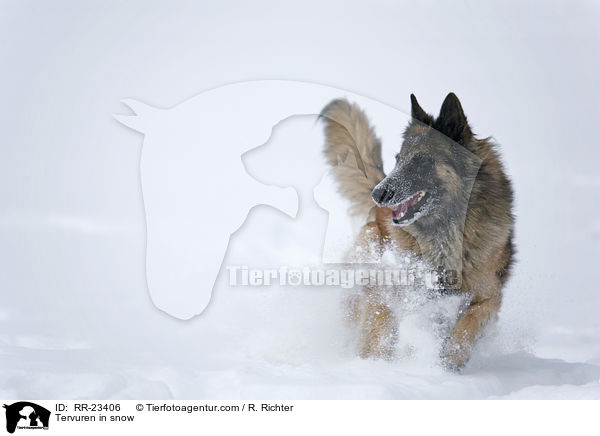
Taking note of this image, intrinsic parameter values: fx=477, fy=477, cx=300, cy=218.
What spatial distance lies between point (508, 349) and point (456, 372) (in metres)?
1.16

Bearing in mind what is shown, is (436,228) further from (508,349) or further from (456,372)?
(508,349)

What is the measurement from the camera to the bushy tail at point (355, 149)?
4848 millimetres

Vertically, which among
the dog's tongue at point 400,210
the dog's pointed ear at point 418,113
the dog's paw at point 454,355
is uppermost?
the dog's pointed ear at point 418,113

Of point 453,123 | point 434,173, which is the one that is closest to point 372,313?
point 434,173

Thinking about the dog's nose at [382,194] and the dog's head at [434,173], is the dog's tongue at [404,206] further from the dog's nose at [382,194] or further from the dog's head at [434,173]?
the dog's nose at [382,194]

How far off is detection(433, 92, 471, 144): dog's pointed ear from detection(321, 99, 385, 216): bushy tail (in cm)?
79

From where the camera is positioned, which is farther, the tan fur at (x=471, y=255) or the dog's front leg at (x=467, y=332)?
the tan fur at (x=471, y=255)

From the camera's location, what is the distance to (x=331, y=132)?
16.1 feet

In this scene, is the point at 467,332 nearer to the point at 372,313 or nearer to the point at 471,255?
the point at 471,255

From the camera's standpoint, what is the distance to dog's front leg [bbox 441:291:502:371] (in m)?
3.99

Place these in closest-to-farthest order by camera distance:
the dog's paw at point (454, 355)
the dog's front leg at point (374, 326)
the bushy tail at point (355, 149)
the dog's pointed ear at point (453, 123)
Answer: the dog's paw at point (454, 355) → the dog's pointed ear at point (453, 123) → the dog's front leg at point (374, 326) → the bushy tail at point (355, 149)
